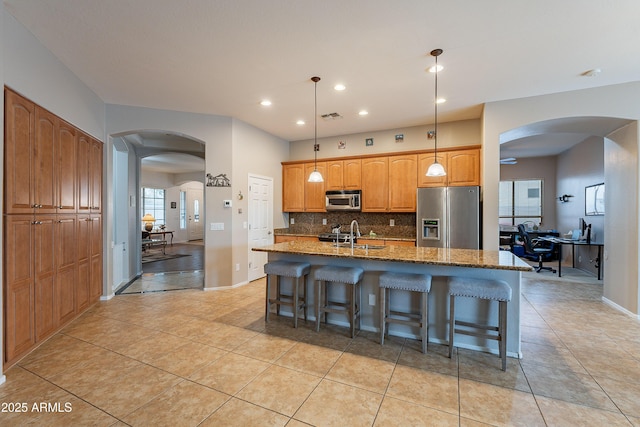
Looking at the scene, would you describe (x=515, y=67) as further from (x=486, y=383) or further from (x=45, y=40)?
(x=45, y=40)

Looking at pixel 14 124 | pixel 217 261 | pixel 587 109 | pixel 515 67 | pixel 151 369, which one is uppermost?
pixel 515 67

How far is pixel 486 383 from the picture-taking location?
2225 millimetres

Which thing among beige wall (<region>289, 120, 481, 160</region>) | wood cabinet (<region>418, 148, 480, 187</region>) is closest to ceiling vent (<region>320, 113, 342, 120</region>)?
beige wall (<region>289, 120, 481, 160</region>)

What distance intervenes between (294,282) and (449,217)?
2.80m

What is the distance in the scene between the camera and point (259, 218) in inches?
223

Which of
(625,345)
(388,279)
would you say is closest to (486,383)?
(388,279)

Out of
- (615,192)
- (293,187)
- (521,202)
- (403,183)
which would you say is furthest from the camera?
(521,202)

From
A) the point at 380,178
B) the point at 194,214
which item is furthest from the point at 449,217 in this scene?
the point at 194,214

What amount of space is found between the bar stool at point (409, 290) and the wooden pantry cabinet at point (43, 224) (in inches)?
128

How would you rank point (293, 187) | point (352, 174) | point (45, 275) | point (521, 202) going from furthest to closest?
point (521, 202) → point (293, 187) → point (352, 174) → point (45, 275)

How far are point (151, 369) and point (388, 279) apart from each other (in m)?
2.24

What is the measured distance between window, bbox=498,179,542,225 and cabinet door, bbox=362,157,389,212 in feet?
19.1

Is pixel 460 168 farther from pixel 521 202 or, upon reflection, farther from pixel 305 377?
pixel 521 202

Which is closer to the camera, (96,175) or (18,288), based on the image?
(18,288)
